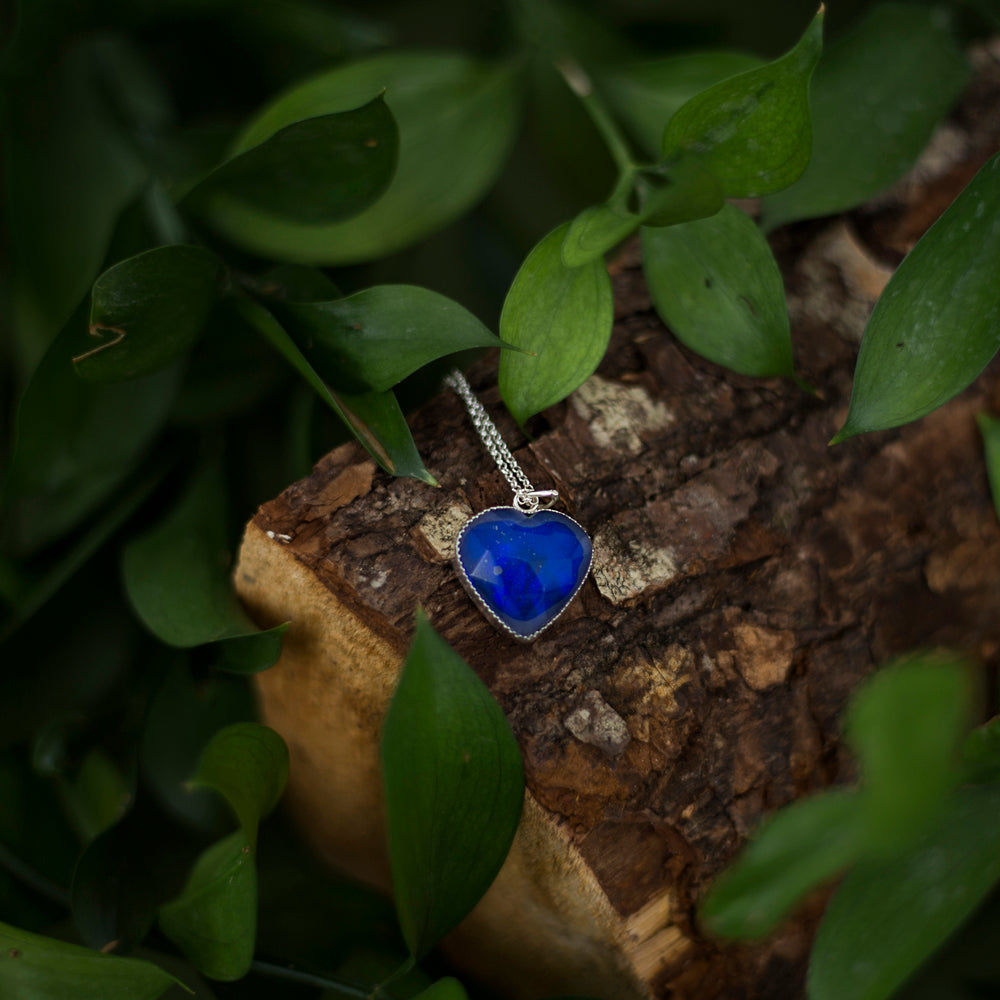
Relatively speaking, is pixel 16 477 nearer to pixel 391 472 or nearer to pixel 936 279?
pixel 391 472

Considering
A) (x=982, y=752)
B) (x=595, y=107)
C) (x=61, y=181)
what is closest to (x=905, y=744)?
(x=982, y=752)

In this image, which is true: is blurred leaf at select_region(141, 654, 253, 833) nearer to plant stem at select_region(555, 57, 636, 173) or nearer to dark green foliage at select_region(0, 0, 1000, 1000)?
dark green foliage at select_region(0, 0, 1000, 1000)

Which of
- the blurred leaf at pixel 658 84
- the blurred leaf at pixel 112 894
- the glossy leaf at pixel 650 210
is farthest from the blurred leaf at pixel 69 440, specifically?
the blurred leaf at pixel 658 84

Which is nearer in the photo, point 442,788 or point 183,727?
point 442,788

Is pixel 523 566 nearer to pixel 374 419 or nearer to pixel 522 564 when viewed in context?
pixel 522 564

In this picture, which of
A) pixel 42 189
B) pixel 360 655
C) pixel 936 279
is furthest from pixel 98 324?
pixel 936 279

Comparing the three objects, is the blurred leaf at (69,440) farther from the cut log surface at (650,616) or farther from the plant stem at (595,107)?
the plant stem at (595,107)

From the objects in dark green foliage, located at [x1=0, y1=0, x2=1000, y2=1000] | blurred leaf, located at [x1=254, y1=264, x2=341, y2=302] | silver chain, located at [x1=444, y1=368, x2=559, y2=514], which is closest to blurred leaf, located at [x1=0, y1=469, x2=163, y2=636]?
dark green foliage, located at [x1=0, y1=0, x2=1000, y2=1000]
